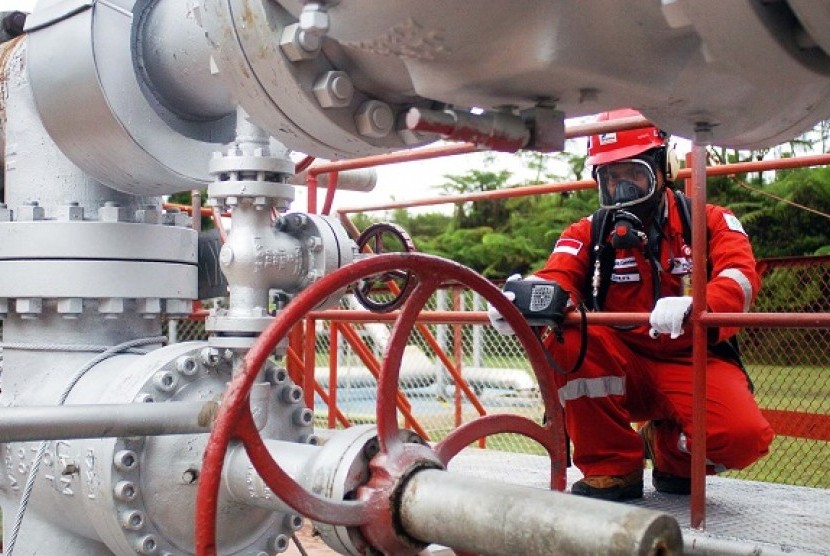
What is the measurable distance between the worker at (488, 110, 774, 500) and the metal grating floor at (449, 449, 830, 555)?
126 mm

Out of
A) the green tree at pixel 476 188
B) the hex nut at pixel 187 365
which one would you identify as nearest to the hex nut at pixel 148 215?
the hex nut at pixel 187 365

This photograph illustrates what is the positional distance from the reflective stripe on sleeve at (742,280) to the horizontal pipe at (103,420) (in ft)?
6.05

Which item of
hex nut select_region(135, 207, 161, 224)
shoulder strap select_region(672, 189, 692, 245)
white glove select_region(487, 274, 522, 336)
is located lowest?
white glove select_region(487, 274, 522, 336)

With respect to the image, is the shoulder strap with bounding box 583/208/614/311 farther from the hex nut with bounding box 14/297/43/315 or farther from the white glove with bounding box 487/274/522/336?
the hex nut with bounding box 14/297/43/315

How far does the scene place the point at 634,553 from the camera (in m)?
1.07

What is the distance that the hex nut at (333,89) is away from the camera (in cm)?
152

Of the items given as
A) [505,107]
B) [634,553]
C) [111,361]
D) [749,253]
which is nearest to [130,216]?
[111,361]

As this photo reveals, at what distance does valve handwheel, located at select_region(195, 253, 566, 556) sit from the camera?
1.37 metres

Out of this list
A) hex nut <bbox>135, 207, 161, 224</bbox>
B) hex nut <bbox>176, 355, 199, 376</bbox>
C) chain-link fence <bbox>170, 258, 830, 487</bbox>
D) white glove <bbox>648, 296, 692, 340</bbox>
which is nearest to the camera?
hex nut <bbox>176, 355, 199, 376</bbox>

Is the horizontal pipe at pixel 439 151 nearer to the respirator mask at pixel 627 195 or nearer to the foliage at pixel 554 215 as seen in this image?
the respirator mask at pixel 627 195

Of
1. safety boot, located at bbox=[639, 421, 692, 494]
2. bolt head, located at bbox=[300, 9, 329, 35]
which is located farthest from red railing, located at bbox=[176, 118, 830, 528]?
bolt head, located at bbox=[300, 9, 329, 35]

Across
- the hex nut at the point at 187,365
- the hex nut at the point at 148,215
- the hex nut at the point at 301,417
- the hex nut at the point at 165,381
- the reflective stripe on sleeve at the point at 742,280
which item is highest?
the hex nut at the point at 148,215

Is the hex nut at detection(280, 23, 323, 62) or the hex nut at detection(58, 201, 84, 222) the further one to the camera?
the hex nut at detection(58, 201, 84, 222)

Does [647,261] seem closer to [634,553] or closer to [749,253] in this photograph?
[749,253]
